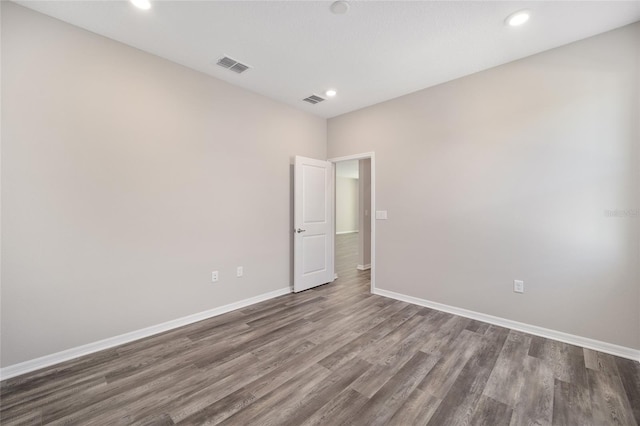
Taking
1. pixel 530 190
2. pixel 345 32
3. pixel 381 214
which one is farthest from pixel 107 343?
pixel 530 190

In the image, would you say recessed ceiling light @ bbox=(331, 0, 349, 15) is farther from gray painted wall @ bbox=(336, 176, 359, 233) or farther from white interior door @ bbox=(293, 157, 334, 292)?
gray painted wall @ bbox=(336, 176, 359, 233)

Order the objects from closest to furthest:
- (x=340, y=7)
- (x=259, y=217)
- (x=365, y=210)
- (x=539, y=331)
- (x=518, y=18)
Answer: (x=340, y=7) < (x=518, y=18) < (x=539, y=331) < (x=259, y=217) < (x=365, y=210)

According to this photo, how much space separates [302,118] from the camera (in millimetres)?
4250

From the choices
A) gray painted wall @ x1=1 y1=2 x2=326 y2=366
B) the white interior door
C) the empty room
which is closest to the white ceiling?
the empty room

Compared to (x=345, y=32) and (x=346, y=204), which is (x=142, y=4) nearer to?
(x=345, y=32)

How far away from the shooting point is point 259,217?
368cm

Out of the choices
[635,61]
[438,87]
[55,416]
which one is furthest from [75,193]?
[635,61]

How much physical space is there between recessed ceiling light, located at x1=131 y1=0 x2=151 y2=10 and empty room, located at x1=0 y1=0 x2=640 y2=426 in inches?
1.6

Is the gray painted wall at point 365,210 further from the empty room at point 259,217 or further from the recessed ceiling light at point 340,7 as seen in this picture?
the recessed ceiling light at point 340,7

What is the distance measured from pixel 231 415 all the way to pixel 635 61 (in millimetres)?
4217

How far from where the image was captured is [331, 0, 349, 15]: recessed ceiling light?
79.2 inches

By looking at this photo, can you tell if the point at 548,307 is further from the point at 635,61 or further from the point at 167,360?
the point at 167,360

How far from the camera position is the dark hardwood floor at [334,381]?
164cm

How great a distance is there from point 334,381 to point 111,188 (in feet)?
8.54
